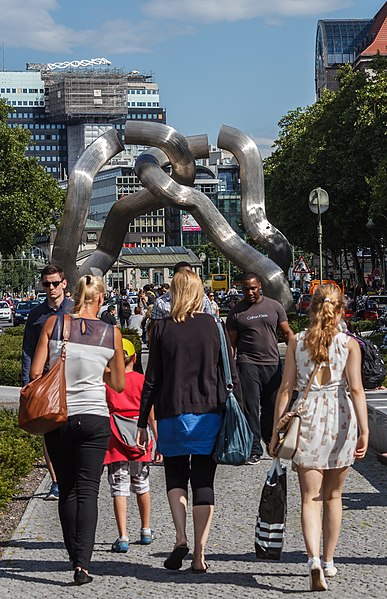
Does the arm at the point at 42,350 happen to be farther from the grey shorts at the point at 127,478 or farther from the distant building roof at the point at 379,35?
the distant building roof at the point at 379,35

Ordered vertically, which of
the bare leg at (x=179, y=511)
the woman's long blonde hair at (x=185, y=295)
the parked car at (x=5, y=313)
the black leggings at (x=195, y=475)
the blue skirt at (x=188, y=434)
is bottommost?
the parked car at (x=5, y=313)

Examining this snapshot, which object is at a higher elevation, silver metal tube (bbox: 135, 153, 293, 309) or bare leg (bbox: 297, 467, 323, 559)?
silver metal tube (bbox: 135, 153, 293, 309)

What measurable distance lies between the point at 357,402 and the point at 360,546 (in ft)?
4.69

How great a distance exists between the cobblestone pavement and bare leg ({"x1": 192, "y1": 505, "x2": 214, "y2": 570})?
0.08 m

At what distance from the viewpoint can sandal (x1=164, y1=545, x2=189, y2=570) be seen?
6891 mm

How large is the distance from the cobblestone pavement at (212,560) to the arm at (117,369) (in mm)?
1115

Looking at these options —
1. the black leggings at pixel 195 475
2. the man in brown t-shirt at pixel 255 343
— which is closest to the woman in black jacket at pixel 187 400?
the black leggings at pixel 195 475

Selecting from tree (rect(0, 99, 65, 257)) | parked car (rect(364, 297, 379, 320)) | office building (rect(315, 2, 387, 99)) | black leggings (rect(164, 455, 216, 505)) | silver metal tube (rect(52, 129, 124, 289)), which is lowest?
parked car (rect(364, 297, 379, 320))

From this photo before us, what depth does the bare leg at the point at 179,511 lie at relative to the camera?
22.6 ft

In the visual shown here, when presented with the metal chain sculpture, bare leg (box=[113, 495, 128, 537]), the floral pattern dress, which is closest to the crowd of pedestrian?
the floral pattern dress

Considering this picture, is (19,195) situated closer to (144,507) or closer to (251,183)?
(251,183)

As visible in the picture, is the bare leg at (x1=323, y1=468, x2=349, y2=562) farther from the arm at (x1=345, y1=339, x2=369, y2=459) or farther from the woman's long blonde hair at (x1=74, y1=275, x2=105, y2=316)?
the woman's long blonde hair at (x1=74, y1=275, x2=105, y2=316)

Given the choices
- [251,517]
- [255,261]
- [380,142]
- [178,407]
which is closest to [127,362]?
[178,407]

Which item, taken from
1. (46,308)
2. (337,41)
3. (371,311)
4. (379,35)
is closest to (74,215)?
(46,308)
